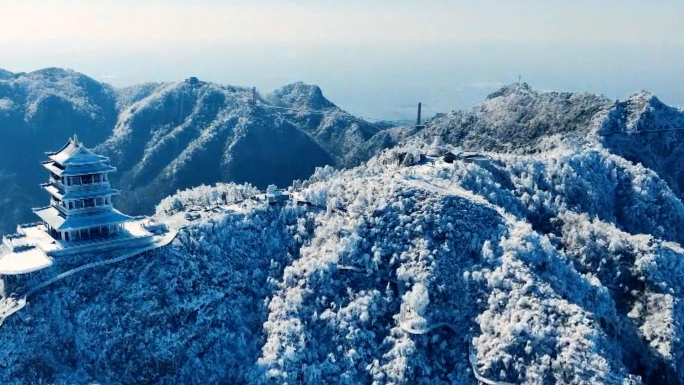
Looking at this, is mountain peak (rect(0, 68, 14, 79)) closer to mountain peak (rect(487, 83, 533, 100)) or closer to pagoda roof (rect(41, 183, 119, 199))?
mountain peak (rect(487, 83, 533, 100))

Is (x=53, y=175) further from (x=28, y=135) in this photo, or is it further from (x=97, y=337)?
(x=28, y=135)

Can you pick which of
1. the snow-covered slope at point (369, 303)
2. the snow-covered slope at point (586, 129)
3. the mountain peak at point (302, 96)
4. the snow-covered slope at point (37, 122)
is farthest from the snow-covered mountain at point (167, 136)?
the snow-covered slope at point (369, 303)

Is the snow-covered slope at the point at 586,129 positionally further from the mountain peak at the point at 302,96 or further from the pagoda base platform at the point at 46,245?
the mountain peak at the point at 302,96

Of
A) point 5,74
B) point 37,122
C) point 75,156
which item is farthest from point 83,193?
point 5,74

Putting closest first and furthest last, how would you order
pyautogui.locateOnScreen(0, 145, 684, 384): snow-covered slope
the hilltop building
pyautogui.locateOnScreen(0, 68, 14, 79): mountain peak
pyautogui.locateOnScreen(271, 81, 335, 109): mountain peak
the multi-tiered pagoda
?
pyautogui.locateOnScreen(0, 145, 684, 384): snow-covered slope < the hilltop building < the multi-tiered pagoda < pyautogui.locateOnScreen(0, 68, 14, 79): mountain peak < pyautogui.locateOnScreen(271, 81, 335, 109): mountain peak

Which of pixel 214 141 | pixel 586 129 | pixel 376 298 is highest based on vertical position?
pixel 586 129

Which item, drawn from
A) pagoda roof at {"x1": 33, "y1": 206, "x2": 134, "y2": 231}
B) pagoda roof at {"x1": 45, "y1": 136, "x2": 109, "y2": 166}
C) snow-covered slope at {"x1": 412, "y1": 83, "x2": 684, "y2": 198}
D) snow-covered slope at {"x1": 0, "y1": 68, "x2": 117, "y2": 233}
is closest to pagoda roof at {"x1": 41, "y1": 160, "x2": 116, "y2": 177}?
pagoda roof at {"x1": 45, "y1": 136, "x2": 109, "y2": 166}

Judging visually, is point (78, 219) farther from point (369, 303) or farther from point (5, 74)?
point (5, 74)
